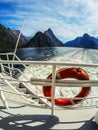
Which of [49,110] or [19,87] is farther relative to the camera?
[19,87]

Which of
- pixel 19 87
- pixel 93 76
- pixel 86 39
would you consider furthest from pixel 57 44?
pixel 19 87

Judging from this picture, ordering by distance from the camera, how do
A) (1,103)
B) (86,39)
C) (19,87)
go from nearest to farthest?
(1,103) → (19,87) → (86,39)

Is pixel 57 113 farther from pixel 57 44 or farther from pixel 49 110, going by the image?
pixel 57 44

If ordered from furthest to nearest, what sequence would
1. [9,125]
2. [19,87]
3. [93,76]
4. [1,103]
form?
1. [93,76]
2. [19,87]
3. [1,103]
4. [9,125]

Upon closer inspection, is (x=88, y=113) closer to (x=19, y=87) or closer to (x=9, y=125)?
(x=9, y=125)

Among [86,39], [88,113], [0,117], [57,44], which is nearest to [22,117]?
[0,117]

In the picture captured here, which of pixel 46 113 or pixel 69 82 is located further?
pixel 46 113

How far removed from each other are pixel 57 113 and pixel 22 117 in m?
0.54

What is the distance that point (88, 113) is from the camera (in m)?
4.39

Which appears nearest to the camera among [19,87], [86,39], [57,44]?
[19,87]

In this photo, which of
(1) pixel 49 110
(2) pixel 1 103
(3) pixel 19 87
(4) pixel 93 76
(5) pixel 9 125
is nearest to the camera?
(5) pixel 9 125

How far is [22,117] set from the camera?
423cm

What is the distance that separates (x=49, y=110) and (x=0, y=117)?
31.0 inches

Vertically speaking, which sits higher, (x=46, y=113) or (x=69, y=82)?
(x=69, y=82)
